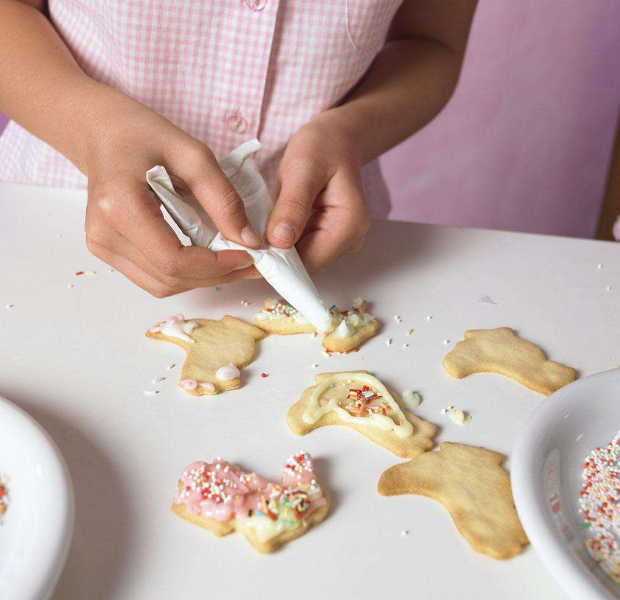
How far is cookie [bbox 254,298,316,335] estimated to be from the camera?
787 millimetres

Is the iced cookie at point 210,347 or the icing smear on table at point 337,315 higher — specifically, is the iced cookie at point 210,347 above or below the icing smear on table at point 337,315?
below

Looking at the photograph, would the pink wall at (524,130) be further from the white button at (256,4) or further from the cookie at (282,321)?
the cookie at (282,321)

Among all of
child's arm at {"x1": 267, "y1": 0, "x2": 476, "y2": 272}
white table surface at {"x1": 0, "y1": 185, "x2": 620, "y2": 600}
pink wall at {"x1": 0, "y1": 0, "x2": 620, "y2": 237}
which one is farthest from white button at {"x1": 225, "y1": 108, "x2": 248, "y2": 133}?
pink wall at {"x1": 0, "y1": 0, "x2": 620, "y2": 237}

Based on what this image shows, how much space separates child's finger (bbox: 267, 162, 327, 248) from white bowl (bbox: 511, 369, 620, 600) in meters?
0.33

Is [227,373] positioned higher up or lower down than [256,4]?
lower down

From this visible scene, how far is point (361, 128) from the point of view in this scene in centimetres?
99

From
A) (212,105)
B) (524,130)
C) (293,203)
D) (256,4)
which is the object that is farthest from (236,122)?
(524,130)

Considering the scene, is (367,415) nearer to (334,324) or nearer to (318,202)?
(334,324)

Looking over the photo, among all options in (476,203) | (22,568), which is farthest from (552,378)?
(476,203)

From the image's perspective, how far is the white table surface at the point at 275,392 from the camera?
518 mm

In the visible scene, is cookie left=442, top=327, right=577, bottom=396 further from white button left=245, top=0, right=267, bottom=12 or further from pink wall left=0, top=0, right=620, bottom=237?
pink wall left=0, top=0, right=620, bottom=237

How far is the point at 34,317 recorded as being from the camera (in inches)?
30.8

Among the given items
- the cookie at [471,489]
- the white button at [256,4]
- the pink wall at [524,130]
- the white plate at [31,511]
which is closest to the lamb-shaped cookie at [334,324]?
the cookie at [471,489]

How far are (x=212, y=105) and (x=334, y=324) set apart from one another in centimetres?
42
